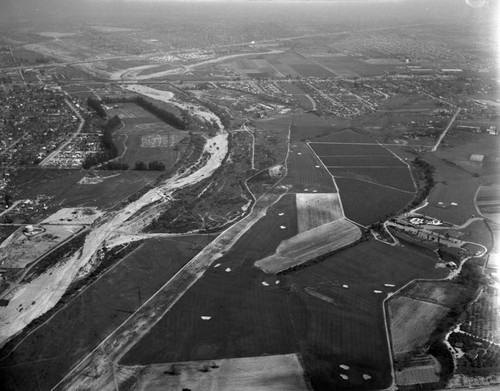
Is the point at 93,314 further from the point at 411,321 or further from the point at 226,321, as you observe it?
the point at 411,321

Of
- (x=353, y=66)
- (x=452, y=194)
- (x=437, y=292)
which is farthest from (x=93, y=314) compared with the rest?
(x=353, y=66)

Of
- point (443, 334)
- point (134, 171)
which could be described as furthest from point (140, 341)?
point (134, 171)

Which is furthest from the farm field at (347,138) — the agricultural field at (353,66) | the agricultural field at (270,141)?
the agricultural field at (353,66)

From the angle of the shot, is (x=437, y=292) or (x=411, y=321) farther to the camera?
(x=437, y=292)

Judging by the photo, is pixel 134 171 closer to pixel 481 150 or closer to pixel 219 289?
pixel 219 289

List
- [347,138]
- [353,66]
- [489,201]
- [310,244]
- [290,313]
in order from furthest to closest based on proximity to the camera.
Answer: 1. [353,66]
2. [347,138]
3. [489,201]
4. [310,244]
5. [290,313]

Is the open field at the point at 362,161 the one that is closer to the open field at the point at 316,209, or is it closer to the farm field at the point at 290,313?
the open field at the point at 316,209
